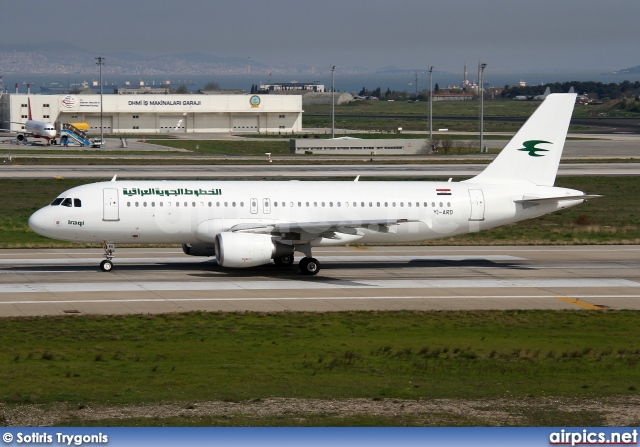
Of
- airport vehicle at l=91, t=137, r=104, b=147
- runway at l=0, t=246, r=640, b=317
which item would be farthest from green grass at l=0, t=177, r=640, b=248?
airport vehicle at l=91, t=137, r=104, b=147

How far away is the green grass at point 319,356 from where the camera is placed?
23531 millimetres

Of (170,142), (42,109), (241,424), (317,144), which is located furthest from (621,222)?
(42,109)

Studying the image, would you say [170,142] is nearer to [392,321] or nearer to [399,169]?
[399,169]

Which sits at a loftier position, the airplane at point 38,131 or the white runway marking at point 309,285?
the airplane at point 38,131

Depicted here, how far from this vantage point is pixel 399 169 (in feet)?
318

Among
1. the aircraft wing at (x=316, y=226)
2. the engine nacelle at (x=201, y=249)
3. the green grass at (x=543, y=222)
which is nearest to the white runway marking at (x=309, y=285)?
the aircraft wing at (x=316, y=226)

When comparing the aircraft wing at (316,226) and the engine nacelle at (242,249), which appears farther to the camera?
the aircraft wing at (316,226)

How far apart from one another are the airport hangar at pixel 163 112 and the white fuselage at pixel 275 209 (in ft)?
422

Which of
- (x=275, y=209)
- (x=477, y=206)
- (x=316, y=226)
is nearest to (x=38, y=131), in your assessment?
(x=275, y=209)

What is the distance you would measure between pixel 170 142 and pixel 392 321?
118537 mm
